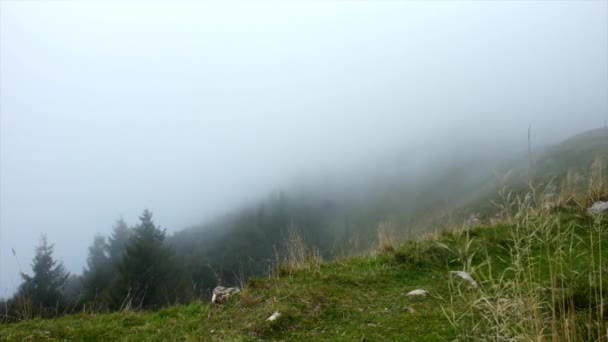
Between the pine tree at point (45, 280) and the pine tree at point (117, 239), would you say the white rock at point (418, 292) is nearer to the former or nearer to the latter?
the pine tree at point (45, 280)

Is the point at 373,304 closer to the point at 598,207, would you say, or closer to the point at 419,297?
the point at 419,297

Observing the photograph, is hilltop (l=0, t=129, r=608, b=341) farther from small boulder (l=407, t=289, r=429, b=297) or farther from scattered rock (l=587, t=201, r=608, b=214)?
scattered rock (l=587, t=201, r=608, b=214)

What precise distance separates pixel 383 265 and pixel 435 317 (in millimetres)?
2966

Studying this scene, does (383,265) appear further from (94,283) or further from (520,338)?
(94,283)

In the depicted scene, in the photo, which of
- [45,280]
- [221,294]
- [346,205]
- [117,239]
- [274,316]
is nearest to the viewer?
[274,316]

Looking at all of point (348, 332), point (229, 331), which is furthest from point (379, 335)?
point (229, 331)

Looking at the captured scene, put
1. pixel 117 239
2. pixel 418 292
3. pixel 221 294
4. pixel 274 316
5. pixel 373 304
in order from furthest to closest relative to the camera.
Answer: pixel 117 239
pixel 221 294
pixel 418 292
pixel 373 304
pixel 274 316

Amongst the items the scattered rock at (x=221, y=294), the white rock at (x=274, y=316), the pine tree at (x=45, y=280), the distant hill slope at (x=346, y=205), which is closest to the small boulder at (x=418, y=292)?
the white rock at (x=274, y=316)

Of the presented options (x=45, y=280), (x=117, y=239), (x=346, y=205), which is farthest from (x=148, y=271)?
(x=346, y=205)

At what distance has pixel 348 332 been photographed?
510 cm

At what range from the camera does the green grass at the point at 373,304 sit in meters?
4.22

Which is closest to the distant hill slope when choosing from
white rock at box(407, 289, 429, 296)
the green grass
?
the green grass

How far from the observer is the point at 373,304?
20.4 feet

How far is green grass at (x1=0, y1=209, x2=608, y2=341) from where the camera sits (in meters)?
4.22
